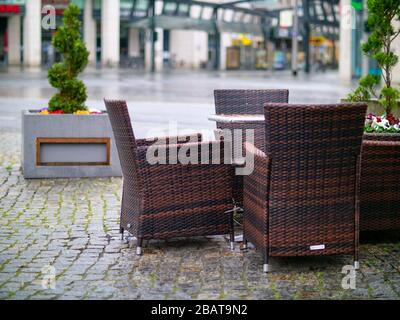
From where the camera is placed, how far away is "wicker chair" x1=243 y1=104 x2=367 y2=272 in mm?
5254

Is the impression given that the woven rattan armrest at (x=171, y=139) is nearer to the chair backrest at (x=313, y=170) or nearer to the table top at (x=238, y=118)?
the table top at (x=238, y=118)

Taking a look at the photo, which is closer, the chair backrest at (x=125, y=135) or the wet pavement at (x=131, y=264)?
the wet pavement at (x=131, y=264)

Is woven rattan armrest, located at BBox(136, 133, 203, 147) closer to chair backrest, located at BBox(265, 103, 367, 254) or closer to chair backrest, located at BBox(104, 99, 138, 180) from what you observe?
chair backrest, located at BBox(104, 99, 138, 180)

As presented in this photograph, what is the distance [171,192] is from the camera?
6.04m

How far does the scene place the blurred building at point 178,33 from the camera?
6116 centimetres

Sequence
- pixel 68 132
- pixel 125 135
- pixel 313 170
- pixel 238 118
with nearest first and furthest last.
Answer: pixel 313 170 < pixel 125 135 < pixel 238 118 < pixel 68 132

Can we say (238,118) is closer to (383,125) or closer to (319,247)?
(383,125)

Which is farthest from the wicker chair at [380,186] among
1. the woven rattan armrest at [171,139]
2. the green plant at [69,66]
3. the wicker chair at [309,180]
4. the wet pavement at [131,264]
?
the green plant at [69,66]

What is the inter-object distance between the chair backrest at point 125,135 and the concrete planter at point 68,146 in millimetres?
3448

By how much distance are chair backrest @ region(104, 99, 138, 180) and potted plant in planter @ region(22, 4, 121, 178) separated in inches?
136

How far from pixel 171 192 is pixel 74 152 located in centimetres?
387

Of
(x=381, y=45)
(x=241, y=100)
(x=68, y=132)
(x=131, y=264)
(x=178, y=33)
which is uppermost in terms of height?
(x=178, y=33)

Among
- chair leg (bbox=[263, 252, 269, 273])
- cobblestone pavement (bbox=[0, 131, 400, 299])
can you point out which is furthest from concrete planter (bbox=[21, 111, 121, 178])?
chair leg (bbox=[263, 252, 269, 273])

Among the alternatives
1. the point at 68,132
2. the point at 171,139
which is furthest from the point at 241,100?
the point at 68,132
